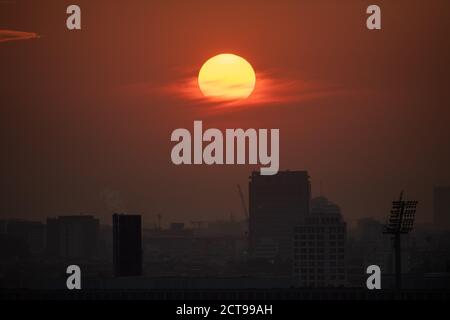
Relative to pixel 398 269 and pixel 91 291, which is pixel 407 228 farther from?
pixel 91 291

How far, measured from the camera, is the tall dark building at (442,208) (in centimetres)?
17362

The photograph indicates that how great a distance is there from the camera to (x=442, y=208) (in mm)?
194250

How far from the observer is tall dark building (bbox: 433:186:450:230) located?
173625 mm

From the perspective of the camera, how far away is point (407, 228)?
14138 cm

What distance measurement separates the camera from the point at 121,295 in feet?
577
